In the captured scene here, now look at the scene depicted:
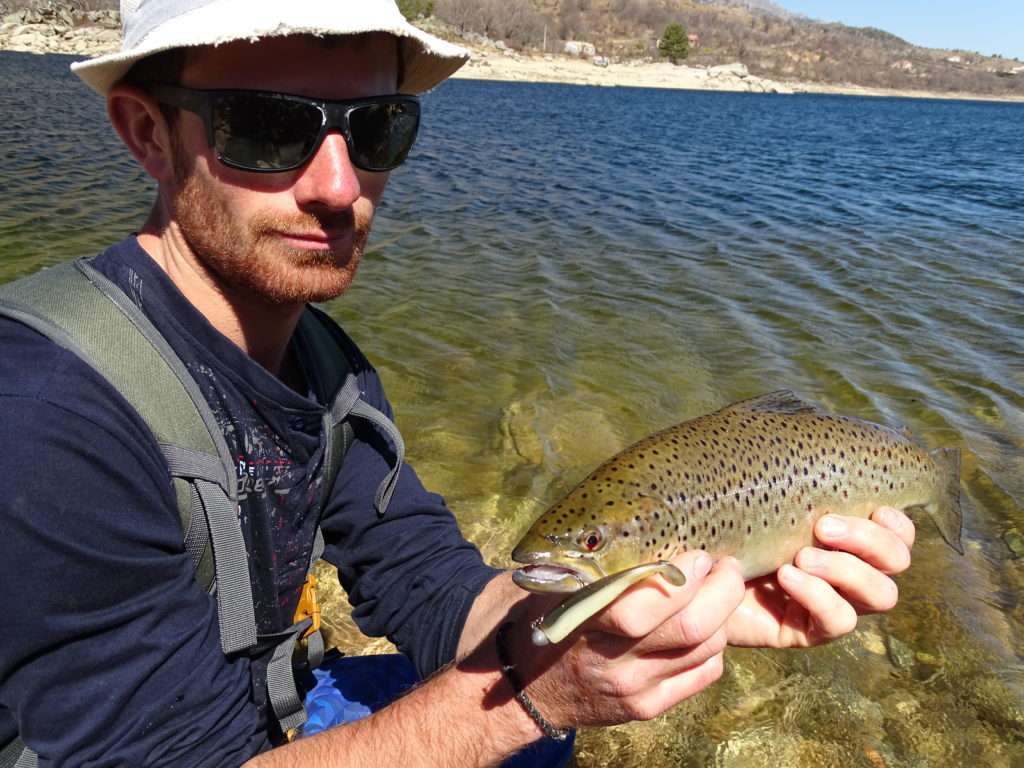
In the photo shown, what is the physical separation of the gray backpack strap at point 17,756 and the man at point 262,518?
1.4 inches

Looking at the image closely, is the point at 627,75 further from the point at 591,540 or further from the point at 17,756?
the point at 17,756

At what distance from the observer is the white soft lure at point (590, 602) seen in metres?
1.63

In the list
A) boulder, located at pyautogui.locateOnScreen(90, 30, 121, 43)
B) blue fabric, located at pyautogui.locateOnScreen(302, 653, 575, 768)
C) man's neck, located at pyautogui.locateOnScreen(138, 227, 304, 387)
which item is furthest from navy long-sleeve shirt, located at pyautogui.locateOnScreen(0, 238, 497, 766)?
boulder, located at pyautogui.locateOnScreen(90, 30, 121, 43)

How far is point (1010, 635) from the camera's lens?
434 centimetres

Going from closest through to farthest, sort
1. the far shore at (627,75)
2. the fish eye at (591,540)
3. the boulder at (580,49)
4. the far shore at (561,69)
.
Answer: the fish eye at (591,540) → the far shore at (561,69) → the far shore at (627,75) → the boulder at (580,49)

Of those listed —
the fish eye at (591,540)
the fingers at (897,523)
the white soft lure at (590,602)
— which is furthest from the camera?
the fingers at (897,523)

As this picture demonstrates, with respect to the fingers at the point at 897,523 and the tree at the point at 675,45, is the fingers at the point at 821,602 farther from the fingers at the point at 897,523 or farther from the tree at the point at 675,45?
the tree at the point at 675,45

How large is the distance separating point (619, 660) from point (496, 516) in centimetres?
334

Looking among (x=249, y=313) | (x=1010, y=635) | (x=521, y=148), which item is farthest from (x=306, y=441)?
(x=521, y=148)

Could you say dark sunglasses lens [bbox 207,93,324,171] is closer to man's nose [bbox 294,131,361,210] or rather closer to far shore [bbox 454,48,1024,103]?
man's nose [bbox 294,131,361,210]

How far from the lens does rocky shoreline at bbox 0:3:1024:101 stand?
66.5m

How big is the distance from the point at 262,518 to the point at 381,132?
119 centimetres

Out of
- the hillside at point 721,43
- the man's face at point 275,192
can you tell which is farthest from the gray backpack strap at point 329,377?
the hillside at point 721,43

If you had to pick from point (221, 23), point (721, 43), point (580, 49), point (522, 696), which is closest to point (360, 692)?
point (522, 696)
